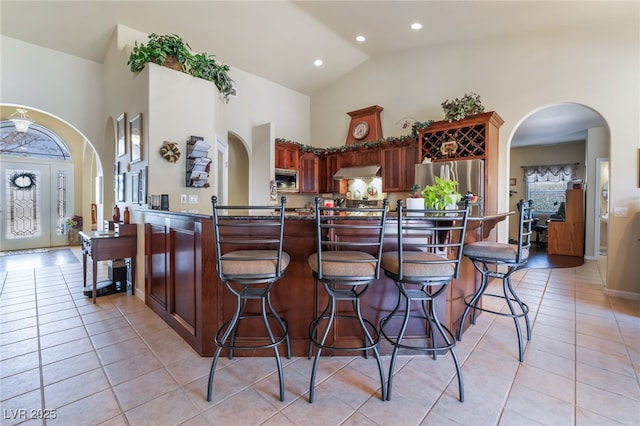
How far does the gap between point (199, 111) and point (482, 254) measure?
3626mm

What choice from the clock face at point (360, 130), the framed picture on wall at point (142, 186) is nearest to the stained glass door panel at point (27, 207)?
the framed picture on wall at point (142, 186)

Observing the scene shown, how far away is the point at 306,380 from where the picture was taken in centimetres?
198

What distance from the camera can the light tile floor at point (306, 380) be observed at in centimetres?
166

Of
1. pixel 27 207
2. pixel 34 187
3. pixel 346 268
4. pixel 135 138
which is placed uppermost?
pixel 135 138

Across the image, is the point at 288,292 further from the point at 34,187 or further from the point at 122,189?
the point at 34,187

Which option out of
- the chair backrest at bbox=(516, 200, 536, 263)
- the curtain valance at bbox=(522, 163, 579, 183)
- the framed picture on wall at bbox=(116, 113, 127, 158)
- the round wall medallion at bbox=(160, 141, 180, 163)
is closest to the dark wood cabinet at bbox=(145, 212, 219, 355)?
the round wall medallion at bbox=(160, 141, 180, 163)

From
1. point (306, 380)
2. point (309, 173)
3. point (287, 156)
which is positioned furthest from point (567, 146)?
point (306, 380)

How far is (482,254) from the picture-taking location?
2432 millimetres

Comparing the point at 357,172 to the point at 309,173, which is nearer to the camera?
the point at 357,172

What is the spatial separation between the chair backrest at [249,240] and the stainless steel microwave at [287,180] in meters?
4.11

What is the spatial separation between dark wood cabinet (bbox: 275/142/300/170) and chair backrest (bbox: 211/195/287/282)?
4.24 meters

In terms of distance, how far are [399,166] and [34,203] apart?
855 centimetres

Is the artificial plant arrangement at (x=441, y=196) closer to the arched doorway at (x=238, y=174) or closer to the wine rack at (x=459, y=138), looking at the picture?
the wine rack at (x=459, y=138)

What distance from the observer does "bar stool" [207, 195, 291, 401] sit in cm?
180
